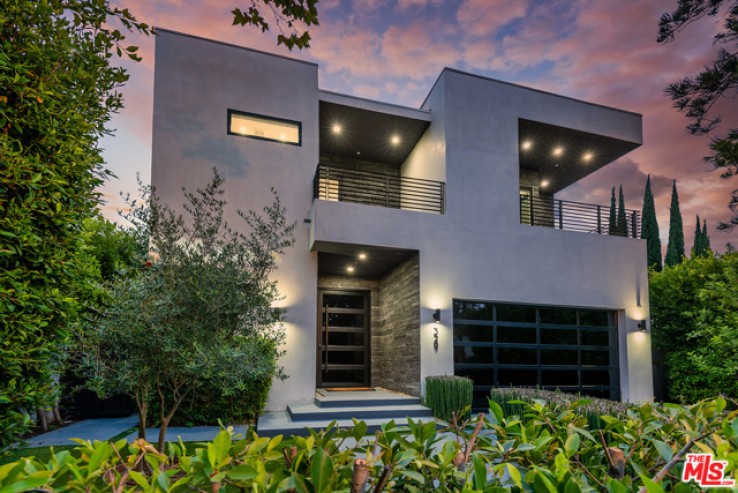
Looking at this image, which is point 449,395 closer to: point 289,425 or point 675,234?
point 289,425

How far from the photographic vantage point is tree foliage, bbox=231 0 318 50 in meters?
2.88

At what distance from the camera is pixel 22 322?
2648 millimetres

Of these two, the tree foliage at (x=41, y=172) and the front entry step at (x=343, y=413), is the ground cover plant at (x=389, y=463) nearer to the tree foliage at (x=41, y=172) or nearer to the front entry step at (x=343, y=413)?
the tree foliage at (x=41, y=172)

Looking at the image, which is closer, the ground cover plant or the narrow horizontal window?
the ground cover plant

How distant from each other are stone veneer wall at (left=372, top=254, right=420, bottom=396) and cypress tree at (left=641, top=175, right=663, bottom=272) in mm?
17859

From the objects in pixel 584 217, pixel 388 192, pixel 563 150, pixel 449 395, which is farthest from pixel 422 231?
pixel 563 150

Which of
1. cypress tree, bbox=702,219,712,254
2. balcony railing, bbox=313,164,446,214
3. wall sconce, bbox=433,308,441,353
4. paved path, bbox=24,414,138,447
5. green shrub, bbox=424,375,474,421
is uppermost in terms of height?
cypress tree, bbox=702,219,712,254

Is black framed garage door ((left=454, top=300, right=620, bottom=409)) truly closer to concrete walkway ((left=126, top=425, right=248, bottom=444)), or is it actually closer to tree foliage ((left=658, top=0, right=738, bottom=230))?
tree foliage ((left=658, top=0, right=738, bottom=230))

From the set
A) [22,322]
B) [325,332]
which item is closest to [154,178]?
[325,332]

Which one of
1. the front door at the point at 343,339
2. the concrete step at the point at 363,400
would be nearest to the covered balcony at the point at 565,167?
the front door at the point at 343,339

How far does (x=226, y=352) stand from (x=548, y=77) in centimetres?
1140

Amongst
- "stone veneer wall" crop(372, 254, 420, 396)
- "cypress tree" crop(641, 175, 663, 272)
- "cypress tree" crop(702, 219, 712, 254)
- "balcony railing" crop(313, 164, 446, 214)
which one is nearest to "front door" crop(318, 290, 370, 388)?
"stone veneer wall" crop(372, 254, 420, 396)

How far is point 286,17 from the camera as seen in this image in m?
3.00

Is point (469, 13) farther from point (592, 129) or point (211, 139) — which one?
point (211, 139)
